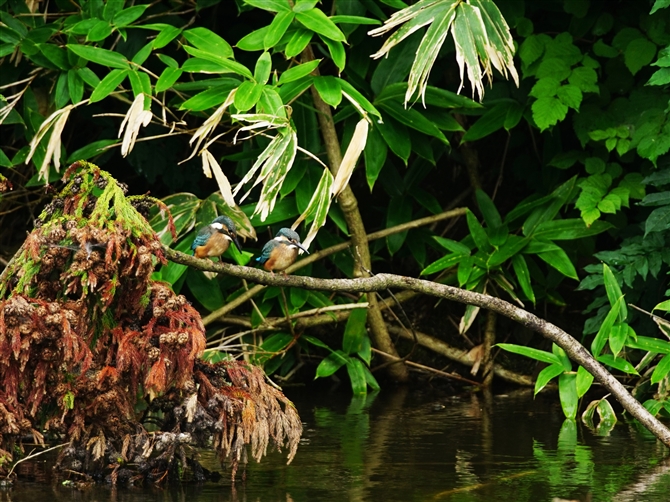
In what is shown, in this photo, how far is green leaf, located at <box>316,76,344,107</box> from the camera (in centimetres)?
586

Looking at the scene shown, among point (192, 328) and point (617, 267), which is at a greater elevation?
point (617, 267)

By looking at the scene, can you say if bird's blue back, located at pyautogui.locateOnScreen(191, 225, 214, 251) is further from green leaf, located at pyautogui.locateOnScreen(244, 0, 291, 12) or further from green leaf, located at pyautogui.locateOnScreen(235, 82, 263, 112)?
green leaf, located at pyautogui.locateOnScreen(244, 0, 291, 12)

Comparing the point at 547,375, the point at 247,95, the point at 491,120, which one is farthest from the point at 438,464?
the point at 491,120

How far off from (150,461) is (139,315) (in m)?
0.68

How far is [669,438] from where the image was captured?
4.65 m

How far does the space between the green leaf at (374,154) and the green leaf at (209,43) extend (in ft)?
3.92

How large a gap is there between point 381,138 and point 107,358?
2959 millimetres

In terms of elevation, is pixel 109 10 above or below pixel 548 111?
above

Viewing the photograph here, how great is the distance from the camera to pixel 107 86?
20.3 feet

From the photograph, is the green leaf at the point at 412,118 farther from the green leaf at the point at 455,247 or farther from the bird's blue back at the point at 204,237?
the bird's blue back at the point at 204,237

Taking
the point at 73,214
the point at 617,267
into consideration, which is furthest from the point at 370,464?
the point at 617,267

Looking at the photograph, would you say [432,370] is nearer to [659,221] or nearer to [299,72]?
[659,221]

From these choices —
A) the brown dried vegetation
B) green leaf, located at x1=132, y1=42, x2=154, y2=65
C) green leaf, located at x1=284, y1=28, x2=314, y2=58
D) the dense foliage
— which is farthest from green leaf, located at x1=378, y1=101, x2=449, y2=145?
the brown dried vegetation

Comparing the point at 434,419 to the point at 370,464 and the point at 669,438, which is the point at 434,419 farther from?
the point at 669,438
